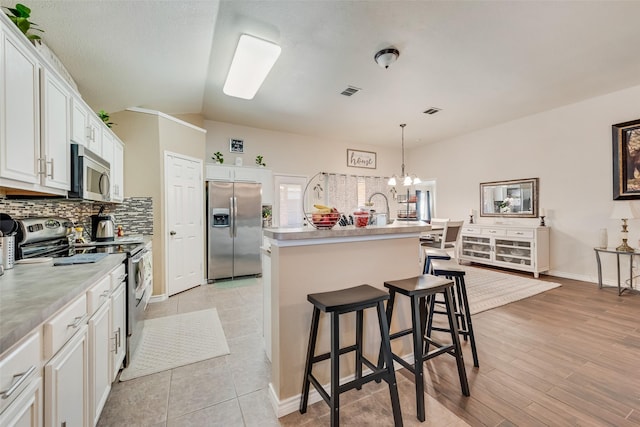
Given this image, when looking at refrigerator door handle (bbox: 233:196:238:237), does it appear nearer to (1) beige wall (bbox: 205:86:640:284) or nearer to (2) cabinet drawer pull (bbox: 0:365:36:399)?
(1) beige wall (bbox: 205:86:640:284)

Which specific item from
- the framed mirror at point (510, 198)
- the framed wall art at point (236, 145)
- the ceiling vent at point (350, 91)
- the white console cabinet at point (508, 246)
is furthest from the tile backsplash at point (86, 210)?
the framed mirror at point (510, 198)

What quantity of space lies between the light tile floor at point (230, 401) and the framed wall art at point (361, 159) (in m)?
5.24

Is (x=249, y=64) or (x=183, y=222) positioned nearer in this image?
(x=249, y=64)

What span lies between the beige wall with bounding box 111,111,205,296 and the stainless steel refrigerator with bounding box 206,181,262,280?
858 millimetres

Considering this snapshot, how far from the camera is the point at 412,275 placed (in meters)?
2.13

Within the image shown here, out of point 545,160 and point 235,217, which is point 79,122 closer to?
point 235,217

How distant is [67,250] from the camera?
7.36 feet

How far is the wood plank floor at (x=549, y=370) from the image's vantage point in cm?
159

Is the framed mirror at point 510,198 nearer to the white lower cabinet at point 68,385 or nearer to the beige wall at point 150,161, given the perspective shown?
the beige wall at point 150,161

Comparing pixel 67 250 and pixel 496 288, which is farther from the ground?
pixel 67 250

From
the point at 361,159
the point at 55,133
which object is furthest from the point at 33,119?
the point at 361,159

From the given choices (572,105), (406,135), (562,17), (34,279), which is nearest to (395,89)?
(562,17)

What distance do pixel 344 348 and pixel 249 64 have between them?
2.82 metres

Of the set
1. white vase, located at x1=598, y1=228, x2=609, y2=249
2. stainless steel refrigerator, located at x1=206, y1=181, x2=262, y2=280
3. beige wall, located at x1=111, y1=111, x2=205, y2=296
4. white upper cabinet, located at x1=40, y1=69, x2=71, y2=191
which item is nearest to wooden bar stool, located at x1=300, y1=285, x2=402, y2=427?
white upper cabinet, located at x1=40, y1=69, x2=71, y2=191
